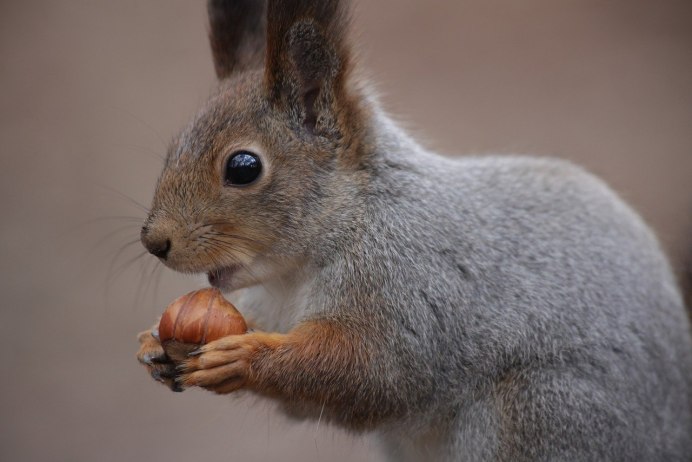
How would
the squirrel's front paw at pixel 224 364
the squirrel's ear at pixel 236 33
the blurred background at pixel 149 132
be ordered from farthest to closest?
1. the blurred background at pixel 149 132
2. the squirrel's ear at pixel 236 33
3. the squirrel's front paw at pixel 224 364

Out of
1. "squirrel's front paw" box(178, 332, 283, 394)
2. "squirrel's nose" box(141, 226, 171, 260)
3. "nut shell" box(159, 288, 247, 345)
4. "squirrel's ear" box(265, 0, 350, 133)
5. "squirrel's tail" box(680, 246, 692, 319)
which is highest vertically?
"squirrel's ear" box(265, 0, 350, 133)

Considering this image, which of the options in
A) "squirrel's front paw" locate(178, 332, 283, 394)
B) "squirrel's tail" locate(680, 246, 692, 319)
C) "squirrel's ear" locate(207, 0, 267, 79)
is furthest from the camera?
"squirrel's tail" locate(680, 246, 692, 319)

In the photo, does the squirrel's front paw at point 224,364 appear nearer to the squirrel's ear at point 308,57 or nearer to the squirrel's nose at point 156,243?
the squirrel's nose at point 156,243

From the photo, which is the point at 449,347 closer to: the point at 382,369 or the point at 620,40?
the point at 382,369

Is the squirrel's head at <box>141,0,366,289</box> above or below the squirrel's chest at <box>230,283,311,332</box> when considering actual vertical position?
above

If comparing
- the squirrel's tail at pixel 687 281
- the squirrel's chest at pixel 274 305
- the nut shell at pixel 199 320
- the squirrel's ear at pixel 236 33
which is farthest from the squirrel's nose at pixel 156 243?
the squirrel's tail at pixel 687 281

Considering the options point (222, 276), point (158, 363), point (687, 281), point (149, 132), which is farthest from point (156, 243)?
point (149, 132)

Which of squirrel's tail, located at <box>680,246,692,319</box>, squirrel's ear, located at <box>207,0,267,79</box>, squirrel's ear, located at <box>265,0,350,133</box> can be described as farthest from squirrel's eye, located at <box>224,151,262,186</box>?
squirrel's tail, located at <box>680,246,692,319</box>

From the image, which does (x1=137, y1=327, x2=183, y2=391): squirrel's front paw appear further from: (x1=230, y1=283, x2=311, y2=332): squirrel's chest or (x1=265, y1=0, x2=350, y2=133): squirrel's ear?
(x1=265, y1=0, x2=350, y2=133): squirrel's ear

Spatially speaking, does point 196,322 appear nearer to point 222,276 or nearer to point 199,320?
point 199,320
